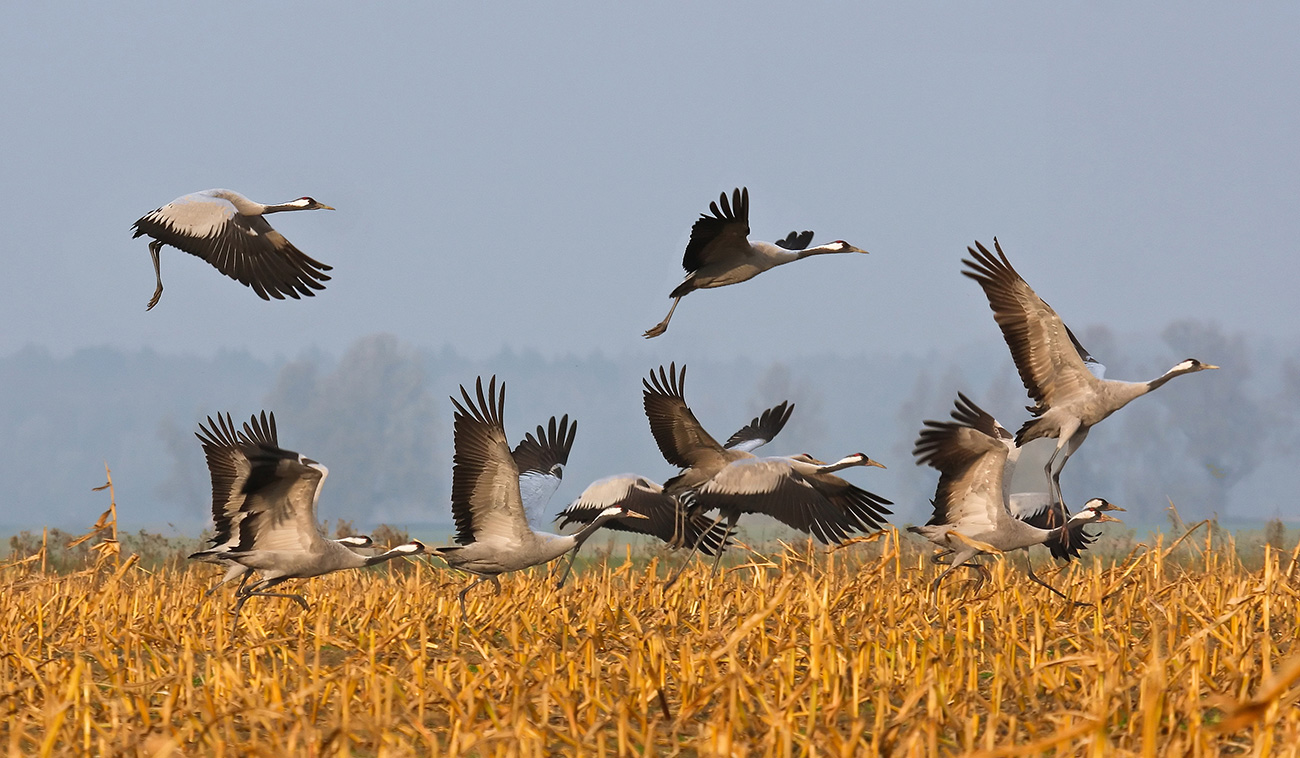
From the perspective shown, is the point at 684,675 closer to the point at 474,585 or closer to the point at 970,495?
the point at 474,585

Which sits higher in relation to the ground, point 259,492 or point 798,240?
point 798,240

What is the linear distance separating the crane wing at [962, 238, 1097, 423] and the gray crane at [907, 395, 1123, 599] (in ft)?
1.90

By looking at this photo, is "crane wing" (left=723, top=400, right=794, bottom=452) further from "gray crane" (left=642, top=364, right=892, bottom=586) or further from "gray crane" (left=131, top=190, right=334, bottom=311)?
"gray crane" (left=131, top=190, right=334, bottom=311)

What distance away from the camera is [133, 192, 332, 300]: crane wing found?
1027 centimetres

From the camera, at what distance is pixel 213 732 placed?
4.66 metres

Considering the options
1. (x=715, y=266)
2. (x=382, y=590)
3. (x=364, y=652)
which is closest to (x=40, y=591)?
(x=382, y=590)

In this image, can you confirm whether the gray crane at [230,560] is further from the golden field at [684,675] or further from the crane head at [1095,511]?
the crane head at [1095,511]

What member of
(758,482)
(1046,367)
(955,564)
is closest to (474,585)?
(758,482)

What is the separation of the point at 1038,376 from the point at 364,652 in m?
5.18

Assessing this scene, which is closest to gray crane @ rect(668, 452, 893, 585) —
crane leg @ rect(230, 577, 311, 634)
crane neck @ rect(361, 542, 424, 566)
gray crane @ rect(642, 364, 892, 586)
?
gray crane @ rect(642, 364, 892, 586)

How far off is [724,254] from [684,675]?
5413mm

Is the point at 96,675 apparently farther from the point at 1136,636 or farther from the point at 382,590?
the point at 1136,636

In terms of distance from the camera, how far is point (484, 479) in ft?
28.4

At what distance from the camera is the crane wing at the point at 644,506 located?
1112cm
